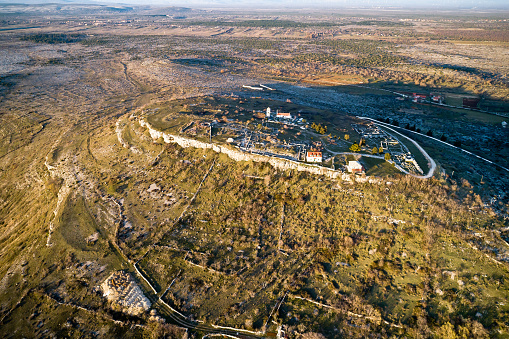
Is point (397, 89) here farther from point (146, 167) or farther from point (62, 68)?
point (62, 68)

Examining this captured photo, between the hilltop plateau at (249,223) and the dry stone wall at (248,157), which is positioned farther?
the dry stone wall at (248,157)

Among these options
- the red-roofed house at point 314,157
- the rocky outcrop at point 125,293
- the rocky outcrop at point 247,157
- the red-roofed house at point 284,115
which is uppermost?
the red-roofed house at point 314,157

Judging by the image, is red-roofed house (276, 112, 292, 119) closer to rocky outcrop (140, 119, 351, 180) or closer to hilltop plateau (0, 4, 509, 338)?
hilltop plateau (0, 4, 509, 338)

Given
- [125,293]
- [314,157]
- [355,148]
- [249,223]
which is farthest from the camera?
[355,148]

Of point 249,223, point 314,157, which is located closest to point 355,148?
point 314,157

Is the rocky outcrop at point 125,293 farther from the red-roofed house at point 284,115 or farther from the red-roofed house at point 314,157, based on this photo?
the red-roofed house at point 284,115

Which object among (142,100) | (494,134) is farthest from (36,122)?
(494,134)

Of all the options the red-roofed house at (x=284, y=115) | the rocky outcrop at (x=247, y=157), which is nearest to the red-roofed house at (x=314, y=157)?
the rocky outcrop at (x=247, y=157)

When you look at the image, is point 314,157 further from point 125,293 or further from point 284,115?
point 125,293
